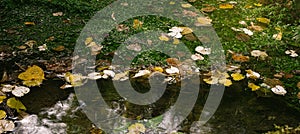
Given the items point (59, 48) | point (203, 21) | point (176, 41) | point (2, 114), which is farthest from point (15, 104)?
point (203, 21)

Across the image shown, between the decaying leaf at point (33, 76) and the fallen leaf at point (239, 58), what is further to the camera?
the fallen leaf at point (239, 58)

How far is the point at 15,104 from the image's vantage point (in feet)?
7.08

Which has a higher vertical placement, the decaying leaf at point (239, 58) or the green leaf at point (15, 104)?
the decaying leaf at point (239, 58)

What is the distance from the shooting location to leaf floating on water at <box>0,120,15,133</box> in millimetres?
1959

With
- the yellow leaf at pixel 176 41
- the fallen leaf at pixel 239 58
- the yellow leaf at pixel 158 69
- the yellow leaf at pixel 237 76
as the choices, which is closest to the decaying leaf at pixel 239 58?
the fallen leaf at pixel 239 58

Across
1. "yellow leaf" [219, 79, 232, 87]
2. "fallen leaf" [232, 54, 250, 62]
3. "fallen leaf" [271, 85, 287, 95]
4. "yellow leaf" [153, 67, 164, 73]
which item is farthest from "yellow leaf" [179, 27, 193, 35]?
"fallen leaf" [271, 85, 287, 95]

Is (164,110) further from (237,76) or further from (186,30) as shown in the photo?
(186,30)

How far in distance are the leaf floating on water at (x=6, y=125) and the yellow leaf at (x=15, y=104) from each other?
129 mm

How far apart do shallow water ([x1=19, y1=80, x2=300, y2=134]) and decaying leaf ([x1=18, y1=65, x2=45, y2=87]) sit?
69 millimetres

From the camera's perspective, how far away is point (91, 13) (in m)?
3.44

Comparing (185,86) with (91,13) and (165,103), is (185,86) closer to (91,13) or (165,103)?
(165,103)

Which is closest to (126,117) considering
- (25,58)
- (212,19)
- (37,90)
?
(37,90)

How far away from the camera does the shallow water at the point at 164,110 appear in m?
2.02

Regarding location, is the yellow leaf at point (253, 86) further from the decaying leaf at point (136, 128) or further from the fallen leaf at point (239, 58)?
the decaying leaf at point (136, 128)
